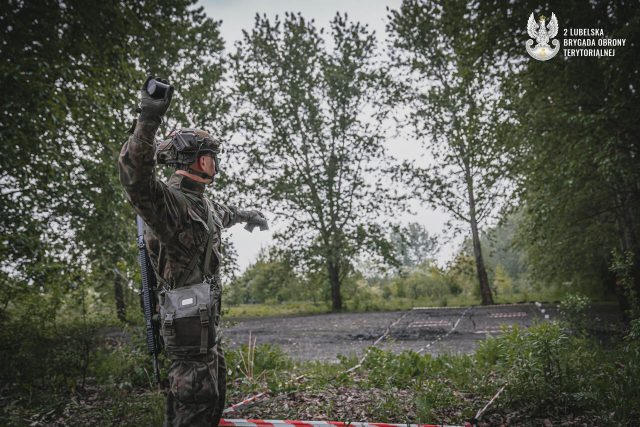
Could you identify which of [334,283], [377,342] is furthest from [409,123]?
[377,342]

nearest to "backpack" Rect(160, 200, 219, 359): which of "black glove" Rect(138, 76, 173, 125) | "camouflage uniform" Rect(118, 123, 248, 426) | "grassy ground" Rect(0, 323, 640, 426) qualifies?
"camouflage uniform" Rect(118, 123, 248, 426)

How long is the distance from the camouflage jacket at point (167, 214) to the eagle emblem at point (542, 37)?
726 cm

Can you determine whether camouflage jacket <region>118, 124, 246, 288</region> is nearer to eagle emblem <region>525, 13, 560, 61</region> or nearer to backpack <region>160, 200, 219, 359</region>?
backpack <region>160, 200, 219, 359</region>

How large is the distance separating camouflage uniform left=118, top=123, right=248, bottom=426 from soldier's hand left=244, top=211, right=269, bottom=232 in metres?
1.00

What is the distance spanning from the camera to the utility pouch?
2.80m

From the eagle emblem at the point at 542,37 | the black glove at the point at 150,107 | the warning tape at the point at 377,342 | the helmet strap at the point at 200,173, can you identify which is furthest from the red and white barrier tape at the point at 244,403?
the eagle emblem at the point at 542,37

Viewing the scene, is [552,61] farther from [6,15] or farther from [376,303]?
[376,303]

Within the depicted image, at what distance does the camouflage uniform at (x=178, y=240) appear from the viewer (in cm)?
235

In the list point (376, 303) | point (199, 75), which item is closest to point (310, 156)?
point (199, 75)

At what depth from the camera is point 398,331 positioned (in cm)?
1169

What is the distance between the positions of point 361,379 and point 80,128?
768 cm

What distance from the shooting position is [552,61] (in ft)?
24.9

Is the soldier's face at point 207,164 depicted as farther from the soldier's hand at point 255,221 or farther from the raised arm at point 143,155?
the soldier's hand at point 255,221

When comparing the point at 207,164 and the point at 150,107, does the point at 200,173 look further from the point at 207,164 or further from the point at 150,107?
the point at 150,107
